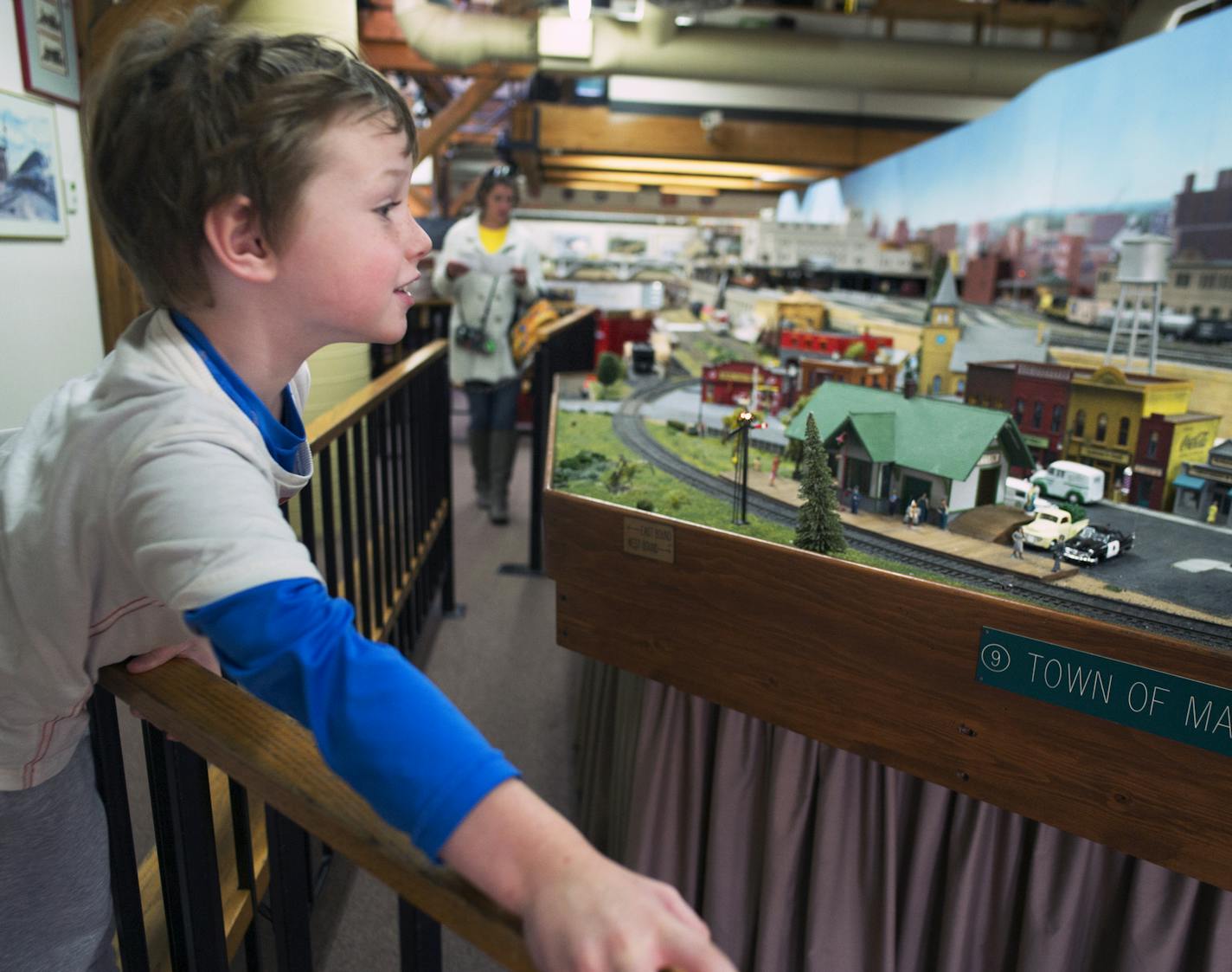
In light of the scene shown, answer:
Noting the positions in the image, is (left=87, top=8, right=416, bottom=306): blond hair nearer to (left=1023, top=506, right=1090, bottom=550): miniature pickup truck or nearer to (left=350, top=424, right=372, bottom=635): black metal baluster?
(left=1023, top=506, right=1090, bottom=550): miniature pickup truck

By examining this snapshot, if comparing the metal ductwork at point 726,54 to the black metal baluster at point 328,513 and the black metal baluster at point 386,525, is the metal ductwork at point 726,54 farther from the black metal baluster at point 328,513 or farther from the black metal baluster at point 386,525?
the black metal baluster at point 328,513

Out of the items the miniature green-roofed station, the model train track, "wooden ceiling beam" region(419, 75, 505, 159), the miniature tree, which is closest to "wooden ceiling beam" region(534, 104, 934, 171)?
"wooden ceiling beam" region(419, 75, 505, 159)

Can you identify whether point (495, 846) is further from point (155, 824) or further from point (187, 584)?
point (155, 824)

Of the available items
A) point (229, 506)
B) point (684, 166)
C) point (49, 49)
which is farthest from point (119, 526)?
point (684, 166)

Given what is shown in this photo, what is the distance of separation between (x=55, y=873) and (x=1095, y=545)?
1500mm

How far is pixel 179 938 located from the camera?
107 centimetres

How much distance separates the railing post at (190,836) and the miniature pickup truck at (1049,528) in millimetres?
1250

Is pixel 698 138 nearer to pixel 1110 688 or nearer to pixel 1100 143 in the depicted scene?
pixel 1100 143

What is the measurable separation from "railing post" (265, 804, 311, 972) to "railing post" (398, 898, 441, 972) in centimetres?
21

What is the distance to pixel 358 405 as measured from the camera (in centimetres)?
216

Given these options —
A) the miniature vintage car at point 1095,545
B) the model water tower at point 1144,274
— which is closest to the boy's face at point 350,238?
the miniature vintage car at point 1095,545

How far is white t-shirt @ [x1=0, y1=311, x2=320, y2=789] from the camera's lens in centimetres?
61

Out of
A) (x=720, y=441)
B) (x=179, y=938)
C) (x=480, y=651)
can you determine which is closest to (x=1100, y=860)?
(x=720, y=441)

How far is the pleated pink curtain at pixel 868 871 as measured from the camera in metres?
1.26
